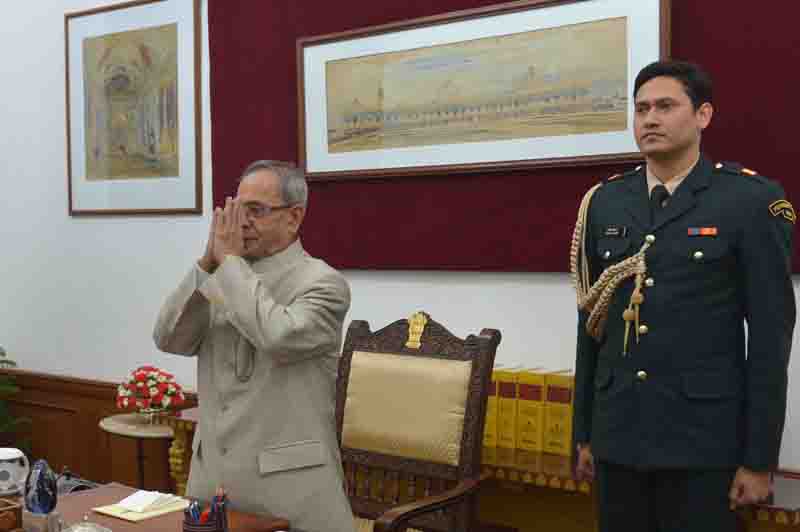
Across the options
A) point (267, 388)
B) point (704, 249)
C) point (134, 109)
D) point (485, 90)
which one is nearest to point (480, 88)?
point (485, 90)

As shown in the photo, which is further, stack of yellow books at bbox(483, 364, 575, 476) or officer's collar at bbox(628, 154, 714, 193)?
stack of yellow books at bbox(483, 364, 575, 476)

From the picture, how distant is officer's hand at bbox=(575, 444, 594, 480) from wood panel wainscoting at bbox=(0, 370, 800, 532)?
366mm

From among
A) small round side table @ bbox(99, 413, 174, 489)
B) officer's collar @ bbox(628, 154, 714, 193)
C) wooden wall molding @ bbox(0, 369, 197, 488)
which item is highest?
officer's collar @ bbox(628, 154, 714, 193)

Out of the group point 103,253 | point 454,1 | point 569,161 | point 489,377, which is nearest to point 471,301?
point 569,161

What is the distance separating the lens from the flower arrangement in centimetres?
398

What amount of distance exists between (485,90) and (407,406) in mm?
1299

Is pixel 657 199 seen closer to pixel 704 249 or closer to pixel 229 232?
pixel 704 249

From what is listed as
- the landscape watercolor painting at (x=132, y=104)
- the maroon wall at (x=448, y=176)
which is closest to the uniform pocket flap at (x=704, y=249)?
the maroon wall at (x=448, y=176)

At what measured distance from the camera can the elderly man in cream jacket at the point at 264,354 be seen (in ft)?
7.45

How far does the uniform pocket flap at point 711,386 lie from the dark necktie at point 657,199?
15.9 inches

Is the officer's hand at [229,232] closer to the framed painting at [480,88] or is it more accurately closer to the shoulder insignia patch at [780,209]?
the shoulder insignia patch at [780,209]

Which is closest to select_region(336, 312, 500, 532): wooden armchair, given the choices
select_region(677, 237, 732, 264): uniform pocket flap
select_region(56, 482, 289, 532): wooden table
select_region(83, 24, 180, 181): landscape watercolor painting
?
select_region(56, 482, 289, 532): wooden table

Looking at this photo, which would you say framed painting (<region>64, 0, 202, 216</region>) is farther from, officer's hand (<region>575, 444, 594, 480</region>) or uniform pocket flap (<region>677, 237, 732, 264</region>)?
uniform pocket flap (<region>677, 237, 732, 264</region>)

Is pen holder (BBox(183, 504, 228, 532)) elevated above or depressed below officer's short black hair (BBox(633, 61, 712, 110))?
below
